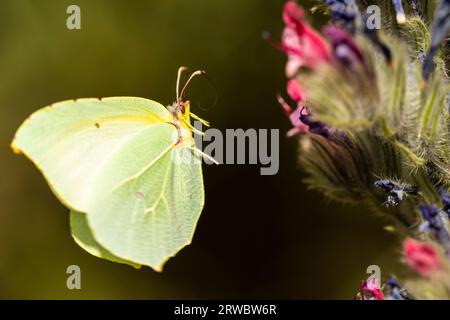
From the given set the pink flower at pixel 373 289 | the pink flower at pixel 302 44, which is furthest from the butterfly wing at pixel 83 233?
the pink flower at pixel 302 44

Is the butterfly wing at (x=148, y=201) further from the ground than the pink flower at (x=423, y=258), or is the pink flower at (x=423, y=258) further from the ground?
the butterfly wing at (x=148, y=201)

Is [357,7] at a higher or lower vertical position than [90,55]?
lower

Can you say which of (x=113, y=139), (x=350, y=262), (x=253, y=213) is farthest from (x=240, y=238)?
(x=113, y=139)

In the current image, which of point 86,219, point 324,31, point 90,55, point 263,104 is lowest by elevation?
point 86,219

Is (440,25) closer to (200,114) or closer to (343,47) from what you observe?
(343,47)

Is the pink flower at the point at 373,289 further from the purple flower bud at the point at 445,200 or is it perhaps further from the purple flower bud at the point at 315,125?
the purple flower bud at the point at 315,125

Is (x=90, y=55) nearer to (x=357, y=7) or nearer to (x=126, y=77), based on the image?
(x=126, y=77)
